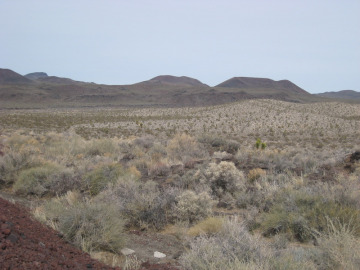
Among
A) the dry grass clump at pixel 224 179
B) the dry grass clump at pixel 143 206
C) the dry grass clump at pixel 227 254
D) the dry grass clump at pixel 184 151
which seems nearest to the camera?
the dry grass clump at pixel 227 254

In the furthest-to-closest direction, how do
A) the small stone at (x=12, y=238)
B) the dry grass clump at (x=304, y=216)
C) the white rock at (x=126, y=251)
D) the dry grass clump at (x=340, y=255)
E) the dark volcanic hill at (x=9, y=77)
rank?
1. the dark volcanic hill at (x=9, y=77)
2. the dry grass clump at (x=304, y=216)
3. the white rock at (x=126, y=251)
4. the dry grass clump at (x=340, y=255)
5. the small stone at (x=12, y=238)

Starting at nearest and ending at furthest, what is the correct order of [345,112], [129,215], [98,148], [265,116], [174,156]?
[129,215] < [174,156] < [98,148] < [265,116] < [345,112]

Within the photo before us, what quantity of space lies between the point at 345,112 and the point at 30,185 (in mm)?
56683

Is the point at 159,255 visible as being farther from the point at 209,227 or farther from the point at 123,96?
the point at 123,96

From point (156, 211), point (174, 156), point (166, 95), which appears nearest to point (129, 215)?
point (156, 211)

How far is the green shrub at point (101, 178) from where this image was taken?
905cm

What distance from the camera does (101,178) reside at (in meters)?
9.30

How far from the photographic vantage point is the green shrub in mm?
9047

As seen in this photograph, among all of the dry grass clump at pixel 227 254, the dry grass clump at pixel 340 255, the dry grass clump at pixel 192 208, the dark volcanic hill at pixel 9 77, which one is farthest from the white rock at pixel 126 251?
the dark volcanic hill at pixel 9 77

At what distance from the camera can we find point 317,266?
404 centimetres

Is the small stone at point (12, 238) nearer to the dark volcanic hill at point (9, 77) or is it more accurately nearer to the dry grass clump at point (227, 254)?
the dry grass clump at point (227, 254)

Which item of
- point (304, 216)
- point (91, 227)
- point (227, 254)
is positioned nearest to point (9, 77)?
point (91, 227)

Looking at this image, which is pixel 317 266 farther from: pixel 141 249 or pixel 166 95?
pixel 166 95

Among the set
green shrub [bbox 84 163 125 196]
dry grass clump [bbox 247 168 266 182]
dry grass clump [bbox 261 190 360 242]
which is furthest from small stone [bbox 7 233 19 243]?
dry grass clump [bbox 247 168 266 182]
